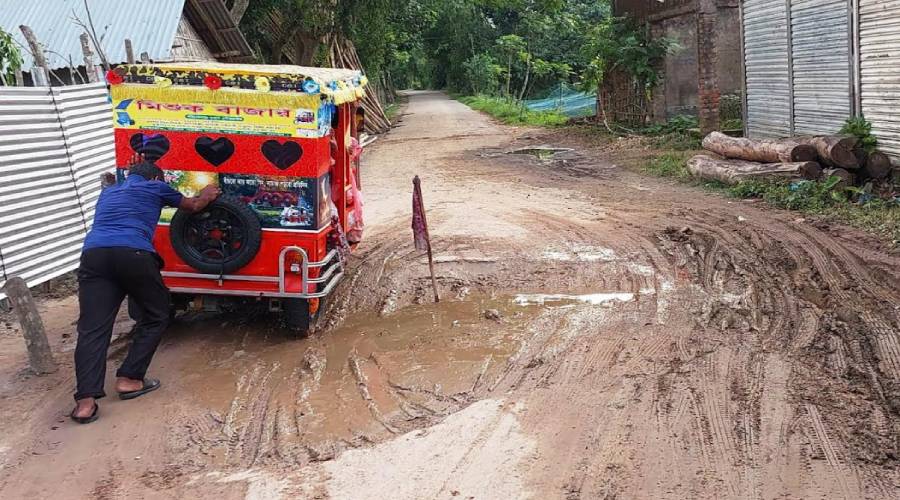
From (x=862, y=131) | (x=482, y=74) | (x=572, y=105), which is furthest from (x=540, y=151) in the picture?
(x=482, y=74)

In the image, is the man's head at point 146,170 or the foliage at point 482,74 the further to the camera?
the foliage at point 482,74

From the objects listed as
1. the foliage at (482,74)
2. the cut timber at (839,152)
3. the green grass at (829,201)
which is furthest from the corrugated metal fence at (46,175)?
the foliage at (482,74)

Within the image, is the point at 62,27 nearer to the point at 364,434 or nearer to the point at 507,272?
the point at 507,272

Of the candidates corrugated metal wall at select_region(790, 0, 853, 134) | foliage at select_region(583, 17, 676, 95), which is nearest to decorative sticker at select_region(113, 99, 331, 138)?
corrugated metal wall at select_region(790, 0, 853, 134)

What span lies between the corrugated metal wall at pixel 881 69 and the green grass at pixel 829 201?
98 centimetres

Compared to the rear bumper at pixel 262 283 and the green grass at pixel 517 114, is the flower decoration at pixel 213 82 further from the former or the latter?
the green grass at pixel 517 114

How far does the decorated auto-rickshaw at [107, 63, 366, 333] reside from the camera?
19.9ft

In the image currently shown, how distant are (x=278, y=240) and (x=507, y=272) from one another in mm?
2701

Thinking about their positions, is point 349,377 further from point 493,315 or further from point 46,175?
point 46,175

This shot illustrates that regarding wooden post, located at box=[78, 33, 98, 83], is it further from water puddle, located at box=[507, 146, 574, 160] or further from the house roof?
water puddle, located at box=[507, 146, 574, 160]

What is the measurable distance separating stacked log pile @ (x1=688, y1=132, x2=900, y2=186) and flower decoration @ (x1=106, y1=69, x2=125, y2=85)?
28.5 ft

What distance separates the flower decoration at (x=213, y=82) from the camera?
602 cm

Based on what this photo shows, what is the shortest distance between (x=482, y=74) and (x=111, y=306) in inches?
1689

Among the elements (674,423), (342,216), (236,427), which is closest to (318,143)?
(342,216)
